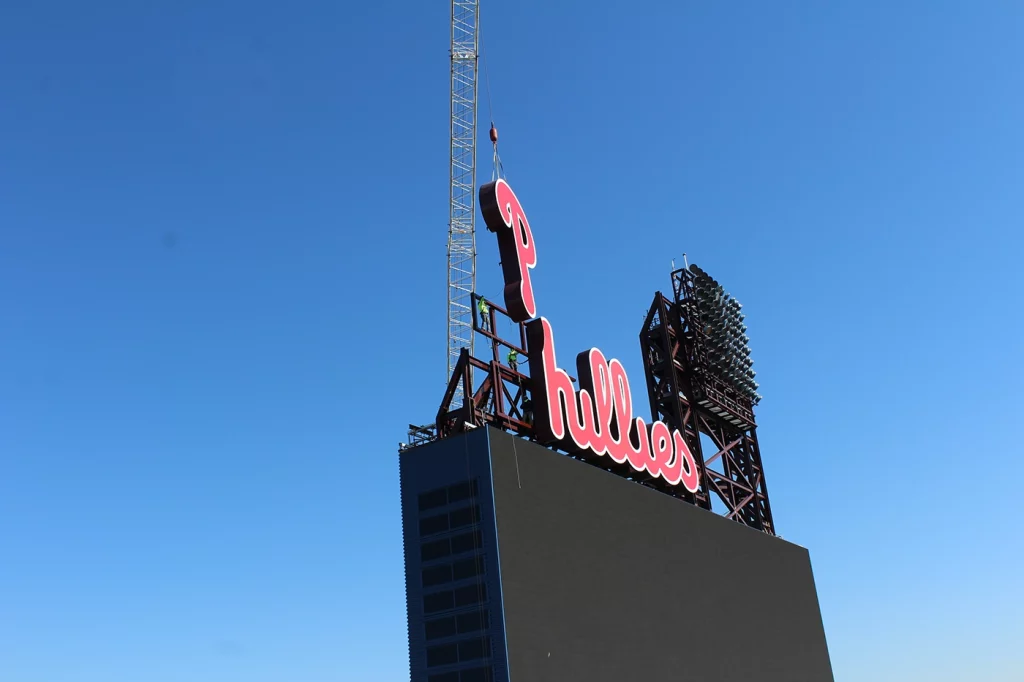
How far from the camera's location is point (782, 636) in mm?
51219

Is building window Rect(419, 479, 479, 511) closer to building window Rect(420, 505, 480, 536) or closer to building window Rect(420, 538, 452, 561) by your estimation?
building window Rect(420, 505, 480, 536)

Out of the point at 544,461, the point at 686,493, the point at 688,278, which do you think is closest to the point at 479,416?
the point at 544,461

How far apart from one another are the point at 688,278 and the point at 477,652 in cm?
3467

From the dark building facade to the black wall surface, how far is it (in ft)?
0.23

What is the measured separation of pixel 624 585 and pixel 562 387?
812 cm

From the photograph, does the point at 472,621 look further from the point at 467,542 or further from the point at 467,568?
the point at 467,542

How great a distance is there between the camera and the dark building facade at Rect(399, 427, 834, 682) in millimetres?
32562

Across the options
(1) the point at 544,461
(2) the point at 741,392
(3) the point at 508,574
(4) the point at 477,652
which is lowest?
(4) the point at 477,652

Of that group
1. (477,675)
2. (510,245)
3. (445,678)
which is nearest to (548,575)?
(477,675)

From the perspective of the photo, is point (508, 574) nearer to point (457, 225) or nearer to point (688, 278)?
point (688, 278)

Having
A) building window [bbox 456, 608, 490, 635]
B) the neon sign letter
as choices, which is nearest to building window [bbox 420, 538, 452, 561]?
building window [bbox 456, 608, 490, 635]

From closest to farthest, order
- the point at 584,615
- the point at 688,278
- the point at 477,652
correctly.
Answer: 1. the point at 477,652
2. the point at 584,615
3. the point at 688,278

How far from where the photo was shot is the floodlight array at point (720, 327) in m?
60.0

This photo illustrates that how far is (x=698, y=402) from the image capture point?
191 ft
